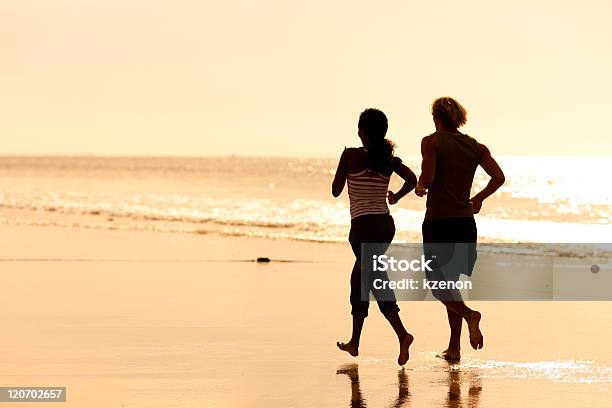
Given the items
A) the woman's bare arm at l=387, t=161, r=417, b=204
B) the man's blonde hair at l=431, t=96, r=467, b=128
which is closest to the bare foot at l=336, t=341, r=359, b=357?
the woman's bare arm at l=387, t=161, r=417, b=204

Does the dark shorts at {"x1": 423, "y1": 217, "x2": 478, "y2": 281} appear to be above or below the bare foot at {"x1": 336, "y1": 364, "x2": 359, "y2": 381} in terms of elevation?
above

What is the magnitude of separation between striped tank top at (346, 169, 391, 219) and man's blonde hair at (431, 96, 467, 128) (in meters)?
0.58

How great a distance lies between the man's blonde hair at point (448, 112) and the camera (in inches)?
303

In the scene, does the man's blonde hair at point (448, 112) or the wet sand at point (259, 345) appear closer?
the wet sand at point (259, 345)

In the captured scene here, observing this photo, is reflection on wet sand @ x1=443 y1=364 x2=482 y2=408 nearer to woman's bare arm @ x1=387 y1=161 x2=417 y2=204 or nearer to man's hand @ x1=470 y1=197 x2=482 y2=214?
man's hand @ x1=470 y1=197 x2=482 y2=214

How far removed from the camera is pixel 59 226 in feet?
78.6

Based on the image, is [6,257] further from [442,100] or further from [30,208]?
[30,208]

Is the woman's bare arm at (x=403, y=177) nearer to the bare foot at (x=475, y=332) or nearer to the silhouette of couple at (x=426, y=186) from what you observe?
the silhouette of couple at (x=426, y=186)

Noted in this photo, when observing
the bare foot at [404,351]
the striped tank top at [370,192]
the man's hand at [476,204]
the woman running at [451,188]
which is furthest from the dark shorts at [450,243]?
the bare foot at [404,351]

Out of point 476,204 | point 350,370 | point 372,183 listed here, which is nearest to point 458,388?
point 350,370

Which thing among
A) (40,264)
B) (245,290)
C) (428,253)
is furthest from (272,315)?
(40,264)

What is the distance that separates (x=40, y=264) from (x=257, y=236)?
8.64m

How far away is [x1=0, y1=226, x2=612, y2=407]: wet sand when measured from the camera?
22.4 ft

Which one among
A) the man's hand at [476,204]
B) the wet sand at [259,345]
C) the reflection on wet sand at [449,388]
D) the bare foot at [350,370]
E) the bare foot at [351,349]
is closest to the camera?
the reflection on wet sand at [449,388]
